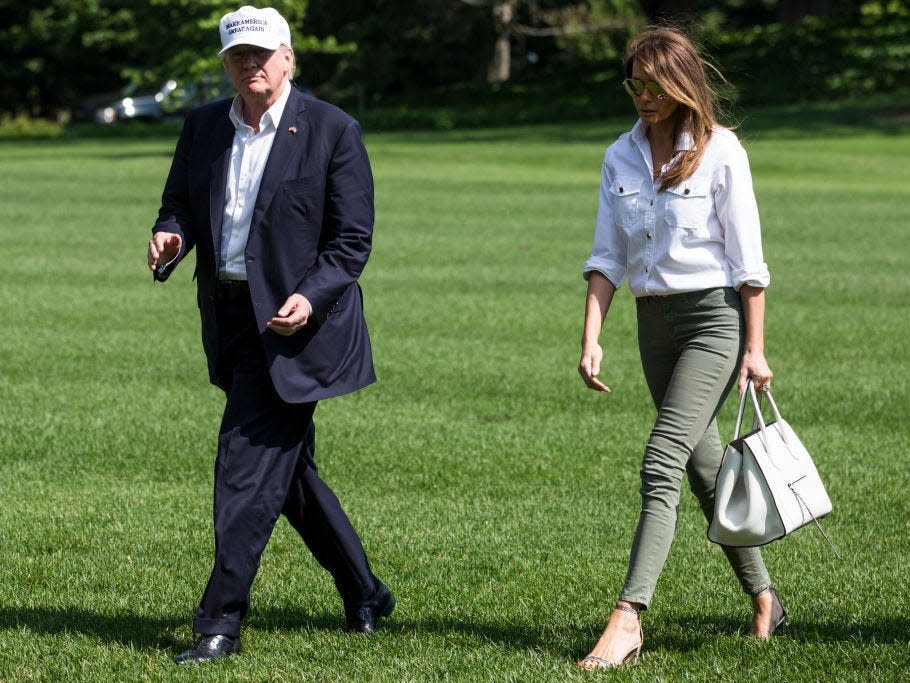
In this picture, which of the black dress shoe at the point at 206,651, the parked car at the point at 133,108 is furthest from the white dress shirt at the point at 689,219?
the parked car at the point at 133,108

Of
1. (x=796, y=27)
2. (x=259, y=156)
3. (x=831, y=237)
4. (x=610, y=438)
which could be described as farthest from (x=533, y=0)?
(x=259, y=156)

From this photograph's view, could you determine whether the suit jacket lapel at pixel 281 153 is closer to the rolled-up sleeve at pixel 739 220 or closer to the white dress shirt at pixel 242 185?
the white dress shirt at pixel 242 185

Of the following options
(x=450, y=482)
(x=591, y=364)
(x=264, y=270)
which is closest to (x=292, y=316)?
(x=264, y=270)

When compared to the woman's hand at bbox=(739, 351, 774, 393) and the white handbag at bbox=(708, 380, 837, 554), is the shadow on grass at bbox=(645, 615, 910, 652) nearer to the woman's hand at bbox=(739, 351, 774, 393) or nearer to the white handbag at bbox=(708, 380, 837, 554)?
the white handbag at bbox=(708, 380, 837, 554)

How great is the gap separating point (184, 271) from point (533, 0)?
36507 millimetres

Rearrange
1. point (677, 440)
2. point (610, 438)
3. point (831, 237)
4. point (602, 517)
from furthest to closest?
point (831, 237)
point (610, 438)
point (602, 517)
point (677, 440)

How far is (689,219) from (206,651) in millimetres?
2055

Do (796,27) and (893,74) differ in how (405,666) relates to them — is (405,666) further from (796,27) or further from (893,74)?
(796,27)

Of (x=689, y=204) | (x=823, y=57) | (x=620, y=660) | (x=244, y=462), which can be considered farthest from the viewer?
(x=823, y=57)

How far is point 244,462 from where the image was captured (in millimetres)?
4734

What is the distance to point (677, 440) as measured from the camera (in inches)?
182

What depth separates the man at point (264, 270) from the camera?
469 cm

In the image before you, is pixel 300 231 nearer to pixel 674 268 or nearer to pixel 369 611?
pixel 674 268

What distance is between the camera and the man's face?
463 cm
